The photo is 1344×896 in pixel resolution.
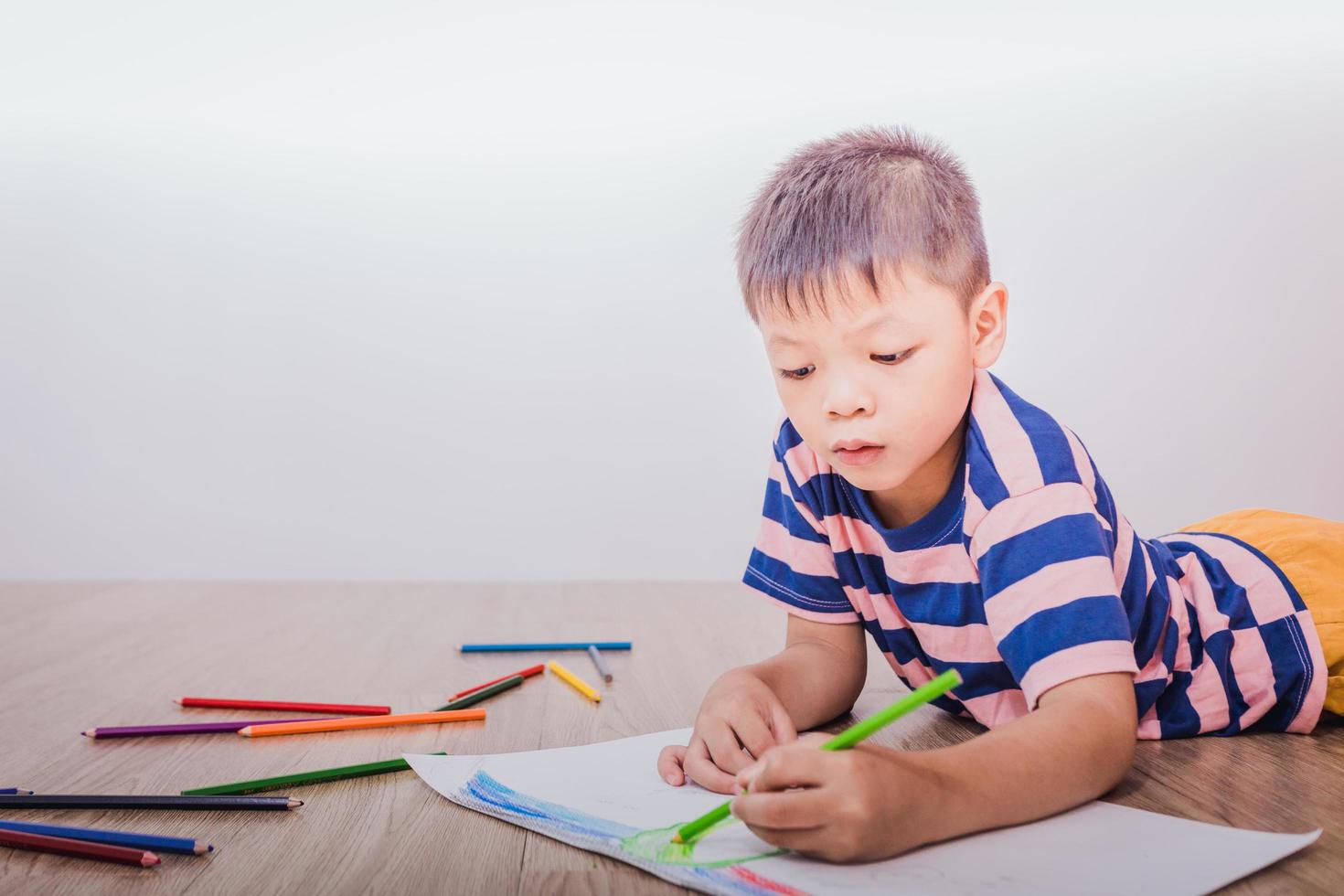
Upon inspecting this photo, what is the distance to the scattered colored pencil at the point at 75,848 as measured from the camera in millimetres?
535

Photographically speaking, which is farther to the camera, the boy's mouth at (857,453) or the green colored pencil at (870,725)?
the boy's mouth at (857,453)

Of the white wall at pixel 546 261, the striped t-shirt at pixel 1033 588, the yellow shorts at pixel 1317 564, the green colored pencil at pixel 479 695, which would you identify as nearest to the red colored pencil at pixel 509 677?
the green colored pencil at pixel 479 695

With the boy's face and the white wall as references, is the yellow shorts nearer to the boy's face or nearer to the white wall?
the boy's face

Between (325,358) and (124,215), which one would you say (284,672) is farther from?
(124,215)

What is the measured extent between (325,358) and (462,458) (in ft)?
1.09

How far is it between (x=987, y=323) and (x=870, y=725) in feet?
1.24

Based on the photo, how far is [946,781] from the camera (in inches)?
21.1

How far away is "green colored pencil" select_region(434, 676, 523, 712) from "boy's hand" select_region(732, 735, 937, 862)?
1.49 ft

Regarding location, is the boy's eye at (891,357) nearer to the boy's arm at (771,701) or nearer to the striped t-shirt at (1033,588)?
the striped t-shirt at (1033,588)

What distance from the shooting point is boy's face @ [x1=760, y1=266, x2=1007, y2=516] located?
2.21ft

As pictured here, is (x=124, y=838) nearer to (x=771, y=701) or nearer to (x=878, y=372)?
(x=771, y=701)

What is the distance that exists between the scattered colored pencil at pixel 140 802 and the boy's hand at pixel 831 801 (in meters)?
0.28

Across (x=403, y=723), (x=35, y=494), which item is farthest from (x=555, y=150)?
(x=403, y=723)

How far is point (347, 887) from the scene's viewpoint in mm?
509
